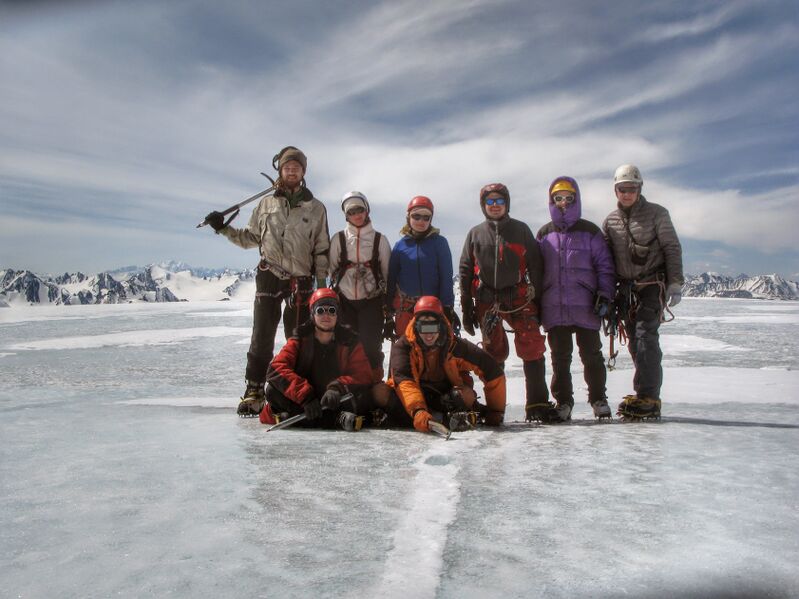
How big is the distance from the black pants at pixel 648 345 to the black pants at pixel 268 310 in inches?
117

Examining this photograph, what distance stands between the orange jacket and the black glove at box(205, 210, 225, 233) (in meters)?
2.08

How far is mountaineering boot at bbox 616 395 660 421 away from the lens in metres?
4.46

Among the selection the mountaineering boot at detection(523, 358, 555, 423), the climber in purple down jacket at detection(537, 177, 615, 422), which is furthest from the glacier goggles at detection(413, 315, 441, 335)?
the climber in purple down jacket at detection(537, 177, 615, 422)

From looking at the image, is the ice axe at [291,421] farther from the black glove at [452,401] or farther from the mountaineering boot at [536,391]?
the mountaineering boot at [536,391]

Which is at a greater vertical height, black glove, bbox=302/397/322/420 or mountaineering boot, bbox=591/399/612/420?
black glove, bbox=302/397/322/420

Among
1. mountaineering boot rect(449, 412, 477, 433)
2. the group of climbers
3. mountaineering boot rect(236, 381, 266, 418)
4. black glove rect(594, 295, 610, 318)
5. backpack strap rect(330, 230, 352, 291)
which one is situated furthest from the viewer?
backpack strap rect(330, 230, 352, 291)

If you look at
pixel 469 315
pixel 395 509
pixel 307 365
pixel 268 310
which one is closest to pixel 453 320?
pixel 469 315

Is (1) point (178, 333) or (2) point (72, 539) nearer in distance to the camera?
(2) point (72, 539)

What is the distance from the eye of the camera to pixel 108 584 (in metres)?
1.58

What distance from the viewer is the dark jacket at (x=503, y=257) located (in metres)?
4.79

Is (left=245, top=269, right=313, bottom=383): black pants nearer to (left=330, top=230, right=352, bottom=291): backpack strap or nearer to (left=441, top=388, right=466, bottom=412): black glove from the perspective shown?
(left=330, top=230, right=352, bottom=291): backpack strap

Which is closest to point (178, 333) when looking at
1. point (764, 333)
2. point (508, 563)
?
point (508, 563)

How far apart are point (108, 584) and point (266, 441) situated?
2.04 meters

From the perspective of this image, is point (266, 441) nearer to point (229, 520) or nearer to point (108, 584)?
point (229, 520)
